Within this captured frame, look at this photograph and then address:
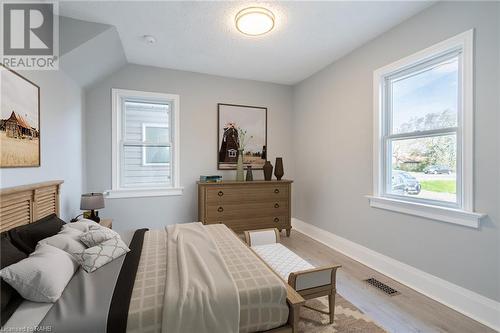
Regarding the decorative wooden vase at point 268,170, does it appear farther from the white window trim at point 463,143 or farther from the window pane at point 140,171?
the white window trim at point 463,143

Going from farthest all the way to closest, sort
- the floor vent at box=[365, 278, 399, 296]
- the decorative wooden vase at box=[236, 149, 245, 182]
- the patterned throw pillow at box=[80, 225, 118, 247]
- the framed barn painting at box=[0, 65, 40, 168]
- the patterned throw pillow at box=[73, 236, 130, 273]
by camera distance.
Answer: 1. the decorative wooden vase at box=[236, 149, 245, 182]
2. the floor vent at box=[365, 278, 399, 296]
3. the patterned throw pillow at box=[80, 225, 118, 247]
4. the framed barn painting at box=[0, 65, 40, 168]
5. the patterned throw pillow at box=[73, 236, 130, 273]

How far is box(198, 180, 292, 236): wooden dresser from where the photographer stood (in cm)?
337

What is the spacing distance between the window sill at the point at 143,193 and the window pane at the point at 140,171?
0.40 ft

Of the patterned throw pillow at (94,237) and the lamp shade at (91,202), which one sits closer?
the patterned throw pillow at (94,237)

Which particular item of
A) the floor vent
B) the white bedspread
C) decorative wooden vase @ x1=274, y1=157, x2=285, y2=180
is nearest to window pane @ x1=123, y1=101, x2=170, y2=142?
decorative wooden vase @ x1=274, y1=157, x2=285, y2=180

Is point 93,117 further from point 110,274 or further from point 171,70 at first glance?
point 110,274

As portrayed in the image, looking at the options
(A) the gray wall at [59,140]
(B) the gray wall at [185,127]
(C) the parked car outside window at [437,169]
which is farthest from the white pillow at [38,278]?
(C) the parked car outside window at [437,169]

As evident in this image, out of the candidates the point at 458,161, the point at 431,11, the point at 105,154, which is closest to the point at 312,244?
the point at 458,161

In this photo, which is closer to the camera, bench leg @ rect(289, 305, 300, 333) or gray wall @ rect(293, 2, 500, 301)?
bench leg @ rect(289, 305, 300, 333)

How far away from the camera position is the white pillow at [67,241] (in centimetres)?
152

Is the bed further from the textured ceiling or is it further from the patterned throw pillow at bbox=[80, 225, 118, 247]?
the textured ceiling

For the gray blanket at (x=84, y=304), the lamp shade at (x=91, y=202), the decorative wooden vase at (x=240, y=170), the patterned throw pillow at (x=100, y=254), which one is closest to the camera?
the gray blanket at (x=84, y=304)

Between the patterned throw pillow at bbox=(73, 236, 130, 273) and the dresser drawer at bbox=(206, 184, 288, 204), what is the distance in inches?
67.2

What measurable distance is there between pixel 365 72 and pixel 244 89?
6.45ft
